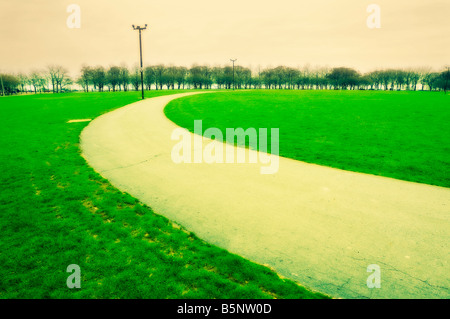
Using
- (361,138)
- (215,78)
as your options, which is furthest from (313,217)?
(215,78)

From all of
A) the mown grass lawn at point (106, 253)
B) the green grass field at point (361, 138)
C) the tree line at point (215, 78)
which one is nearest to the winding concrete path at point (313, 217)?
the mown grass lawn at point (106, 253)

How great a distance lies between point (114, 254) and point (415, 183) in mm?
8707

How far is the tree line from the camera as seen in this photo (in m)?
91.7

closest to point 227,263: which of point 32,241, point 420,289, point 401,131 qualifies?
point 420,289

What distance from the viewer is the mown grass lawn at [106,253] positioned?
340cm

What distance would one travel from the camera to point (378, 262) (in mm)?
4012

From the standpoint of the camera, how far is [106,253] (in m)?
4.12

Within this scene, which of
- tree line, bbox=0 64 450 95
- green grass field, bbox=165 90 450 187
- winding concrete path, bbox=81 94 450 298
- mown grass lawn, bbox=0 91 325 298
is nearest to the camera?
mown grass lawn, bbox=0 91 325 298

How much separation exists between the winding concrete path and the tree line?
3609 inches

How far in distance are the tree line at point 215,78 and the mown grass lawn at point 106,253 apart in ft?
306

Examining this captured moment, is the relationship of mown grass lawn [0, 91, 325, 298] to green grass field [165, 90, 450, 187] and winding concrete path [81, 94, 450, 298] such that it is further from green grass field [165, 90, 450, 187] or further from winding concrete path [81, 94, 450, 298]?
green grass field [165, 90, 450, 187]

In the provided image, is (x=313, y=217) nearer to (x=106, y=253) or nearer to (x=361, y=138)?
(x=106, y=253)

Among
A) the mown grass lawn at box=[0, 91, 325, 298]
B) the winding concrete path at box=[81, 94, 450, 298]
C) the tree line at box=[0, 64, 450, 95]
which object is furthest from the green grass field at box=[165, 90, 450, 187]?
the tree line at box=[0, 64, 450, 95]

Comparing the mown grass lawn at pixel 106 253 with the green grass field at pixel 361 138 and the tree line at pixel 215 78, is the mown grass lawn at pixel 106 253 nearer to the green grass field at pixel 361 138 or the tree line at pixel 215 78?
the green grass field at pixel 361 138
